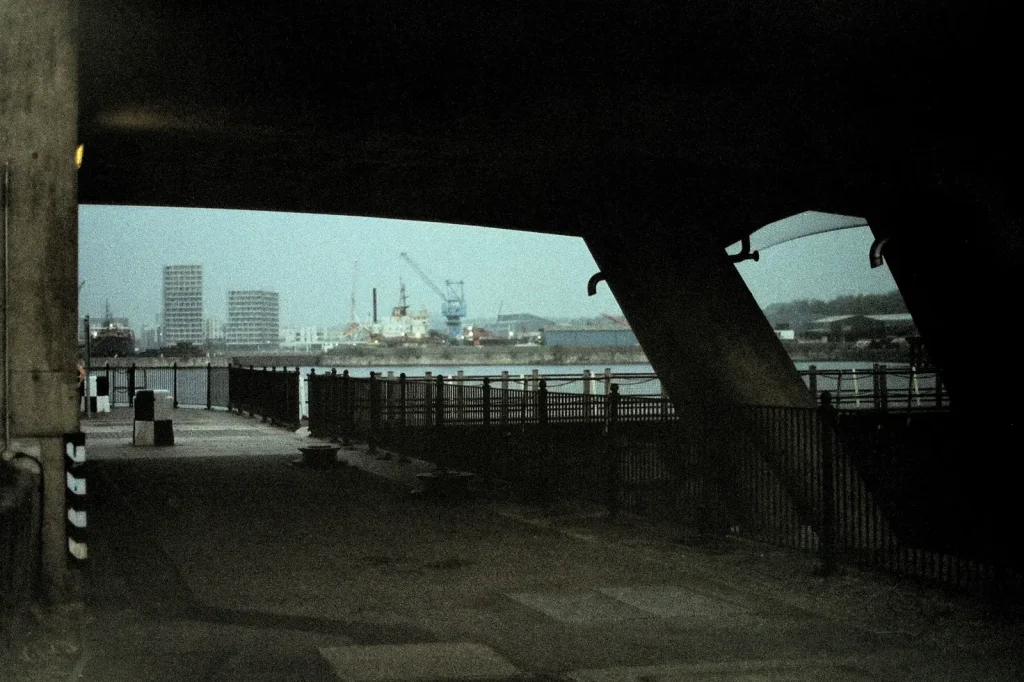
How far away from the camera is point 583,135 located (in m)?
14.6

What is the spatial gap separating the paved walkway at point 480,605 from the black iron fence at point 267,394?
14.9 metres

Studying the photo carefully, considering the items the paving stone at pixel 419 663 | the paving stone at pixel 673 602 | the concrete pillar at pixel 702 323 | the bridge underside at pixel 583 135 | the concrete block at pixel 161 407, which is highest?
the bridge underside at pixel 583 135

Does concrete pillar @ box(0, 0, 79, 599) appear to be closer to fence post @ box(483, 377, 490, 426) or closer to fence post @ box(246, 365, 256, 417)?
fence post @ box(483, 377, 490, 426)

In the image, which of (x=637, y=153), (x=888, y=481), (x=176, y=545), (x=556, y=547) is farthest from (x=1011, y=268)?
(x=176, y=545)

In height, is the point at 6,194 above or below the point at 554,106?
below

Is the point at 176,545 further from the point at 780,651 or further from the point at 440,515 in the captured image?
the point at 780,651

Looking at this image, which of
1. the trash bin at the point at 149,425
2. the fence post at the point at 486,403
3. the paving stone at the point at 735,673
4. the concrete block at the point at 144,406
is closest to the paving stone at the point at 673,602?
the paving stone at the point at 735,673

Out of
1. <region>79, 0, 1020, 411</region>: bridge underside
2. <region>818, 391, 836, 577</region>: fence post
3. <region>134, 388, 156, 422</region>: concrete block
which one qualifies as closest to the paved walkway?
<region>818, 391, 836, 577</region>: fence post

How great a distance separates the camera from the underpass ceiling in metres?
11.0

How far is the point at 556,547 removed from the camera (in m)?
11.8

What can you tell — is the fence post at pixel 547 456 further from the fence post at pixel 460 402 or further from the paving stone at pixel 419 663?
the paving stone at pixel 419 663

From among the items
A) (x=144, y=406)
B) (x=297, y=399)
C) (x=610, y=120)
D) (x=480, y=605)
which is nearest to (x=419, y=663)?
(x=480, y=605)

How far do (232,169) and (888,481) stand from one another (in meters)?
11.3

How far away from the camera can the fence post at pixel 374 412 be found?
22703 millimetres
